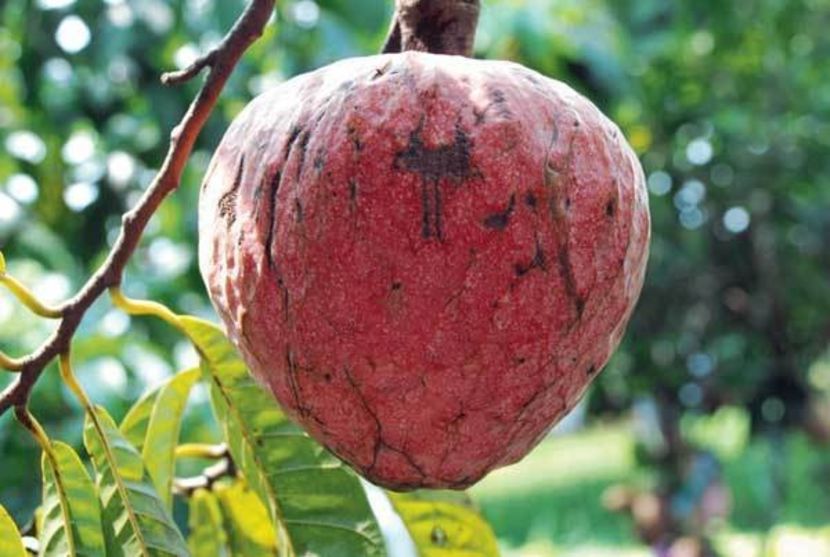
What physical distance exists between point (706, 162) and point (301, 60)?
2411 mm

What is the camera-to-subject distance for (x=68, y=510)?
1016mm

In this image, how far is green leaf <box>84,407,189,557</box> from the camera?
→ 100cm

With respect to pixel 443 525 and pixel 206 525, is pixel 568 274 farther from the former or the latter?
pixel 206 525

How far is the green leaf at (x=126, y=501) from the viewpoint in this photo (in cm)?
100

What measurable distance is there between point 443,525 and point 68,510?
0.33 metres

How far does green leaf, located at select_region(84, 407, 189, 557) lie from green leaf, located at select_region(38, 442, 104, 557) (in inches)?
0.5

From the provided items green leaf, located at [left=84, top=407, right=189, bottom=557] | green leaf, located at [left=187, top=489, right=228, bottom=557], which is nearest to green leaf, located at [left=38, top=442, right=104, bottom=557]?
green leaf, located at [left=84, top=407, right=189, bottom=557]

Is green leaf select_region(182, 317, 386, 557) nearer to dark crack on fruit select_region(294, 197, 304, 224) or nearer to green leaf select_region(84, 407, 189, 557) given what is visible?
green leaf select_region(84, 407, 189, 557)

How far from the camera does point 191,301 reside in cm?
274

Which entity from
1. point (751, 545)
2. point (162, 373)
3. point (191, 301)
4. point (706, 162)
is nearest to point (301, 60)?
point (191, 301)

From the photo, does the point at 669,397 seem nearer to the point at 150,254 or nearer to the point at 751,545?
the point at 751,545

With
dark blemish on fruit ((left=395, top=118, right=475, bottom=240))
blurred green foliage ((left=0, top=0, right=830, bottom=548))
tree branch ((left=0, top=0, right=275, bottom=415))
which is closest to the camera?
dark blemish on fruit ((left=395, top=118, right=475, bottom=240))

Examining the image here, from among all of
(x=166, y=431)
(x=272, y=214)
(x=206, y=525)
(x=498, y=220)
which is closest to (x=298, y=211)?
(x=272, y=214)

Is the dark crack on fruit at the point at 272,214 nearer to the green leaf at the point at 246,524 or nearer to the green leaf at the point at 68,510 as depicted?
the green leaf at the point at 68,510
